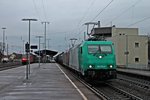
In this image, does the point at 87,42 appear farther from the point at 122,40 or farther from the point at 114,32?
the point at 114,32

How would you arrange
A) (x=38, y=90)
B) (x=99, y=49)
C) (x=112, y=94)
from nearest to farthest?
(x=112, y=94) → (x=38, y=90) → (x=99, y=49)

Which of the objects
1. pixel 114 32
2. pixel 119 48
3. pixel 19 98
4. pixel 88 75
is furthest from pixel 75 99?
pixel 114 32

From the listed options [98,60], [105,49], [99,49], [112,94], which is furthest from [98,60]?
[112,94]

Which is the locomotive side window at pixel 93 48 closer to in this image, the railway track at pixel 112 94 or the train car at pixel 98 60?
the train car at pixel 98 60

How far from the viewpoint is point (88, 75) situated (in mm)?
25641

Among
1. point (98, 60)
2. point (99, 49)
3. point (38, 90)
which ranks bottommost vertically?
point (38, 90)

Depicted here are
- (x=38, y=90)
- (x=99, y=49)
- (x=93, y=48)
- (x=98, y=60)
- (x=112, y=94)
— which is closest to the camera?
(x=112, y=94)

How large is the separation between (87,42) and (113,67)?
2599mm

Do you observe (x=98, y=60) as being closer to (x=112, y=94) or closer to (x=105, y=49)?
(x=105, y=49)

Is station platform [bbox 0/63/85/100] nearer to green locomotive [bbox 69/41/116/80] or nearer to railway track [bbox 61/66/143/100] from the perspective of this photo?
railway track [bbox 61/66/143/100]

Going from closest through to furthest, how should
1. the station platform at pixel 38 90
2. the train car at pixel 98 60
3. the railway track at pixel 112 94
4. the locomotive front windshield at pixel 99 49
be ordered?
the station platform at pixel 38 90 → the railway track at pixel 112 94 → the train car at pixel 98 60 → the locomotive front windshield at pixel 99 49

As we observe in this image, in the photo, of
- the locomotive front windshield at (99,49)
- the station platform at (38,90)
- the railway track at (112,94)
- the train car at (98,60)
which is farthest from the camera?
the locomotive front windshield at (99,49)

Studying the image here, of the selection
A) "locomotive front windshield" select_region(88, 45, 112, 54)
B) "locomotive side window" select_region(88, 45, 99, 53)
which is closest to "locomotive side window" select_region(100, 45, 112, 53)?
"locomotive front windshield" select_region(88, 45, 112, 54)

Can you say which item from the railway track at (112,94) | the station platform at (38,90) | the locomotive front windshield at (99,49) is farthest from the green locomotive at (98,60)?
the station platform at (38,90)
